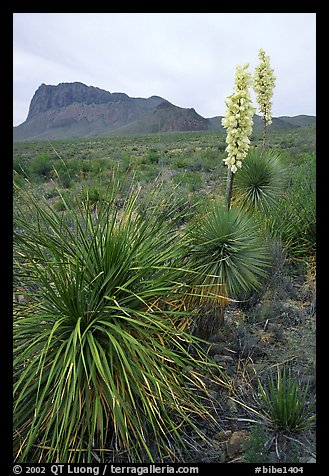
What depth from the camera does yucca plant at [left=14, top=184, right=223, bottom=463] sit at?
2.15m

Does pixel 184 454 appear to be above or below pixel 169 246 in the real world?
below

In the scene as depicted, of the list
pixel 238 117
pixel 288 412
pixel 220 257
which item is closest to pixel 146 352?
pixel 288 412

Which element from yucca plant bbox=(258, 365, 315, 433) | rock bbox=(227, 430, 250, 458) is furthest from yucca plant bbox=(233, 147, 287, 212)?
rock bbox=(227, 430, 250, 458)

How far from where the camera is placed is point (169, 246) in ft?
10.5

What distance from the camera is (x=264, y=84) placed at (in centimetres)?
574

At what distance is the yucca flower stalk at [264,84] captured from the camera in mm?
5582

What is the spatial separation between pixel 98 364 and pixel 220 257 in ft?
5.29

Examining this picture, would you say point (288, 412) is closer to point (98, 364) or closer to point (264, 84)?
point (98, 364)

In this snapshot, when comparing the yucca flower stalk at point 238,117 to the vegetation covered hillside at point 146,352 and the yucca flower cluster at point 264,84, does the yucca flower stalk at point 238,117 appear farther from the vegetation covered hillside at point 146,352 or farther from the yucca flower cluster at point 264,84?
the yucca flower cluster at point 264,84

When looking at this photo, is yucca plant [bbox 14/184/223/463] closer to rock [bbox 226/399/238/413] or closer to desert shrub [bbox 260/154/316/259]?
rock [bbox 226/399/238/413]

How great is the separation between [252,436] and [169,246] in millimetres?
1596

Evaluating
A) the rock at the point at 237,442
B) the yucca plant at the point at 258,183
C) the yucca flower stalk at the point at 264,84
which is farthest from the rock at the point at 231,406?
the yucca flower stalk at the point at 264,84
